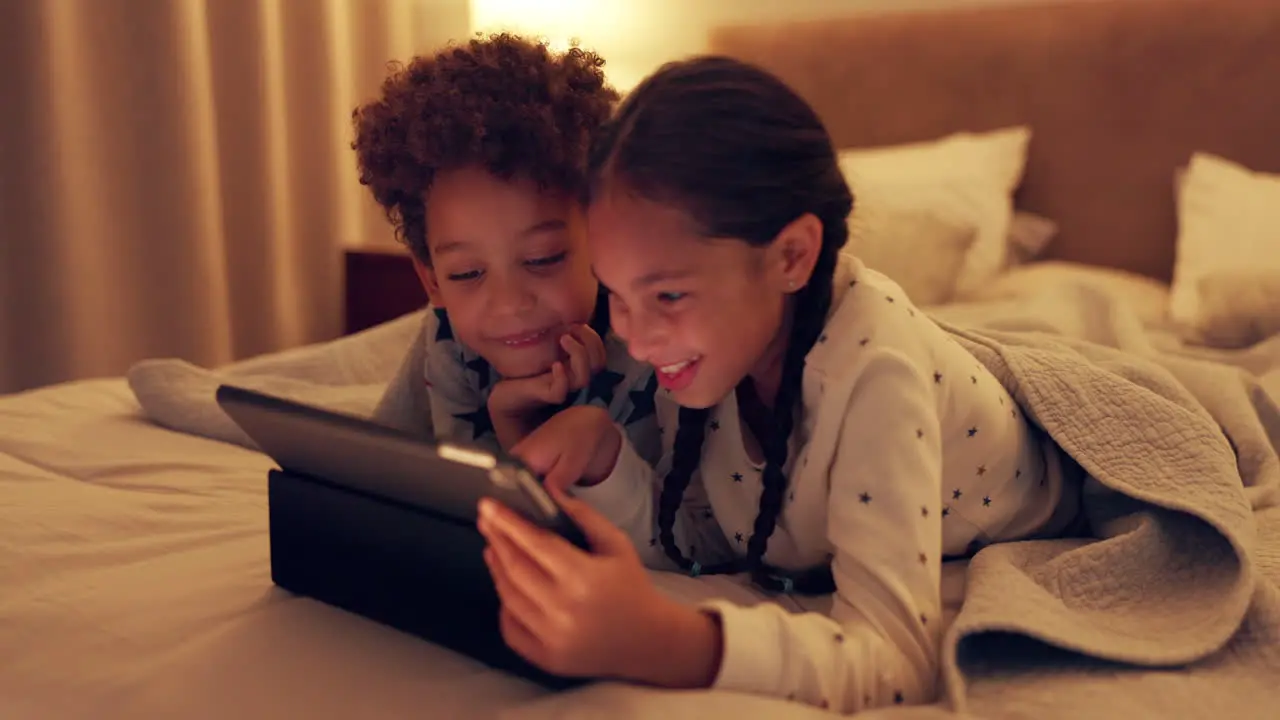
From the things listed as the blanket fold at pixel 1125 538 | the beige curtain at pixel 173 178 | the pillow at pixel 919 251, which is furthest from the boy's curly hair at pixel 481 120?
the beige curtain at pixel 173 178

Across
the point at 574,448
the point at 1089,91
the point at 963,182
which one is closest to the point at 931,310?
the point at 963,182

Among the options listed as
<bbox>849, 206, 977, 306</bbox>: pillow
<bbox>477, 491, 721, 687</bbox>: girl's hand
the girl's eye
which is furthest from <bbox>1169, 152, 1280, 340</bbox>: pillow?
<bbox>477, 491, 721, 687</bbox>: girl's hand

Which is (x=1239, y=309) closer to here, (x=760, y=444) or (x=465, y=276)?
(x=760, y=444)

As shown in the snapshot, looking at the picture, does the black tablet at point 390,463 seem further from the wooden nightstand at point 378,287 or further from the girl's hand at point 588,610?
the wooden nightstand at point 378,287

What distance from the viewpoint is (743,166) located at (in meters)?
0.83

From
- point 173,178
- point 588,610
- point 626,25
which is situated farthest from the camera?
point 626,25

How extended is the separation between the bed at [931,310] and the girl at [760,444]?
5 cm

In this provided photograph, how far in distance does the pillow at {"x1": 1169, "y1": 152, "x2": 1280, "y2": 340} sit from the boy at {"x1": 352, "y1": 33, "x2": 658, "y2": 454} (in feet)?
3.92

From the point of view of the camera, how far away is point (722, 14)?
9.92 feet

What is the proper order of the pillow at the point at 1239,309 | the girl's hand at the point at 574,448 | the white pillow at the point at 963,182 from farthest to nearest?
the white pillow at the point at 963,182 < the pillow at the point at 1239,309 < the girl's hand at the point at 574,448

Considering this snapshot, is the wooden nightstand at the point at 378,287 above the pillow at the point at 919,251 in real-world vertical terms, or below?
below

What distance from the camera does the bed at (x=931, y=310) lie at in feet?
2.52

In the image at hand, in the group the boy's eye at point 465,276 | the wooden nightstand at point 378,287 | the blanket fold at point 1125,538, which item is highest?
the boy's eye at point 465,276

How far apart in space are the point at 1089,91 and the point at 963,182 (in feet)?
1.23
